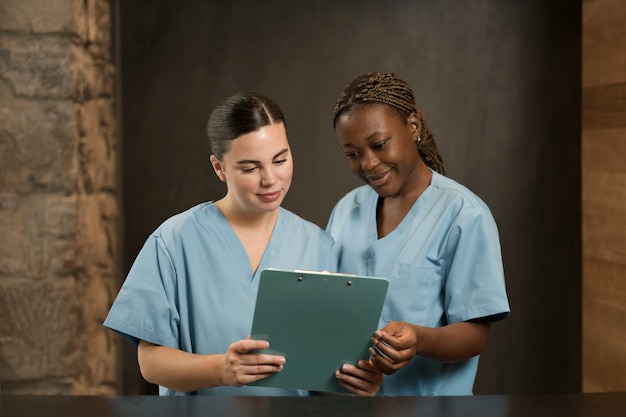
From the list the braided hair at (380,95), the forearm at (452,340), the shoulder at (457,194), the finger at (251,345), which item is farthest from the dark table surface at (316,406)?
the braided hair at (380,95)

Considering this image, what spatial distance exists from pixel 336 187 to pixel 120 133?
Result: 0.84 metres

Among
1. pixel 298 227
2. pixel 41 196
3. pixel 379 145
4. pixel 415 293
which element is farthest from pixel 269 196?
pixel 41 196

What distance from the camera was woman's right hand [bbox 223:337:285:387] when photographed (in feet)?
4.71

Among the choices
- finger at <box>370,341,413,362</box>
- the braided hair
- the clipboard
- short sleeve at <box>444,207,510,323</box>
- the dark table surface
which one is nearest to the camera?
the dark table surface

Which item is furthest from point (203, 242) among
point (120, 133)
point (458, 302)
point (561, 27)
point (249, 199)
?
point (561, 27)

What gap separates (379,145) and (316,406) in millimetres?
757

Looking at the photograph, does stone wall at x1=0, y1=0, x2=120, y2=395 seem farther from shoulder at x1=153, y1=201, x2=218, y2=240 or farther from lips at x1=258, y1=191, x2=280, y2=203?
lips at x1=258, y1=191, x2=280, y2=203

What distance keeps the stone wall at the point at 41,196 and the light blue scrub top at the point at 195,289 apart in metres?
0.90

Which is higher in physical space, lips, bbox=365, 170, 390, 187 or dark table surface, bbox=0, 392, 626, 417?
lips, bbox=365, 170, 390, 187

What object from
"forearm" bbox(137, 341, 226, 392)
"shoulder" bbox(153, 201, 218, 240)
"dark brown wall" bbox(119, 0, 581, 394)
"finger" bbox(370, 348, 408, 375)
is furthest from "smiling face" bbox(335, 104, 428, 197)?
A: "dark brown wall" bbox(119, 0, 581, 394)

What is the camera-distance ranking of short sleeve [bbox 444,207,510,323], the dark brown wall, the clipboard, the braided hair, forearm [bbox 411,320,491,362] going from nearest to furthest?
the clipboard, forearm [bbox 411,320,491,362], short sleeve [bbox 444,207,510,323], the braided hair, the dark brown wall

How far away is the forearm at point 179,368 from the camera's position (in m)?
1.53

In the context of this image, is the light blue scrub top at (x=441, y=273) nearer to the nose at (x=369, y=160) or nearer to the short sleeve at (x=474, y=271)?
the short sleeve at (x=474, y=271)

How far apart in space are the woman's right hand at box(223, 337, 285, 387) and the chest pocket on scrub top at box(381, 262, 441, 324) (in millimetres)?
407
